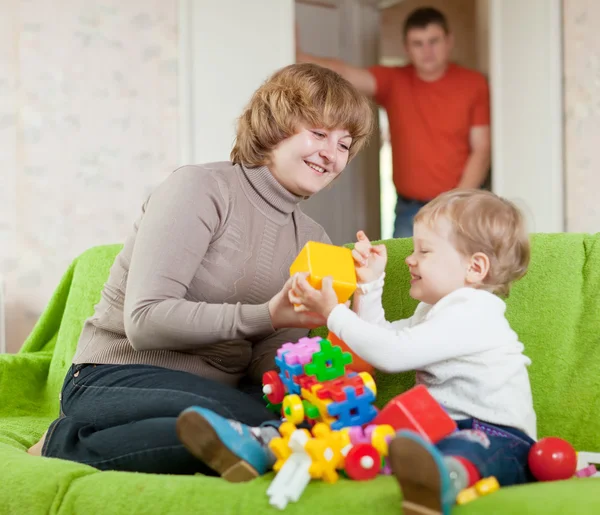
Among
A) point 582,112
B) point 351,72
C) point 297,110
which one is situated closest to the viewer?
point 297,110

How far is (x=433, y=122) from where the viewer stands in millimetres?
3811

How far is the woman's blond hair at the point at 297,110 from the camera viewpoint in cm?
156

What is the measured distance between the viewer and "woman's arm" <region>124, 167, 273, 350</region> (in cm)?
140

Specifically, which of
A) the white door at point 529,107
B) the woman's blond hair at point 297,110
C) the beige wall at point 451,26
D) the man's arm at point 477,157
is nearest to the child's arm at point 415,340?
the woman's blond hair at point 297,110

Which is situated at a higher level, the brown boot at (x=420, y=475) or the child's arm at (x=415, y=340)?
the child's arm at (x=415, y=340)

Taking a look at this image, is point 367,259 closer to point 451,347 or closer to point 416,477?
point 451,347

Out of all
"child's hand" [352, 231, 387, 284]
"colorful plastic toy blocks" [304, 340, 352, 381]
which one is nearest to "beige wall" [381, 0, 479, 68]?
"child's hand" [352, 231, 387, 284]

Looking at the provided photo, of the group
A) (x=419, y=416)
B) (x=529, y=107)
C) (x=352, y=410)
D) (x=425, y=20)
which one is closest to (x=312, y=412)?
(x=352, y=410)

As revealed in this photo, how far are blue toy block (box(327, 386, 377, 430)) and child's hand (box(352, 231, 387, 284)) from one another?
1.15 ft

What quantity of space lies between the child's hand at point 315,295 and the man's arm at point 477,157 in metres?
2.53

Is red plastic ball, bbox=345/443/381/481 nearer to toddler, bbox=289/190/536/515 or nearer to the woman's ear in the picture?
toddler, bbox=289/190/536/515

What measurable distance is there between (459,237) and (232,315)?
1.40 ft

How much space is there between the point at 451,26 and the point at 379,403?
4366 millimetres

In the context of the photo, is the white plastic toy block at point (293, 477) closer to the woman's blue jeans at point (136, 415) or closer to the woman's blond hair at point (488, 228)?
the woman's blue jeans at point (136, 415)
